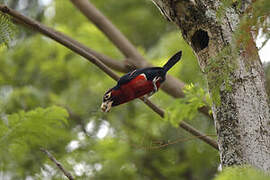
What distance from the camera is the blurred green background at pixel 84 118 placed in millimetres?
2809

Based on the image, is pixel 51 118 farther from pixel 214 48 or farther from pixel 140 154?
pixel 140 154

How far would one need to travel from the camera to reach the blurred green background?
281 centimetres

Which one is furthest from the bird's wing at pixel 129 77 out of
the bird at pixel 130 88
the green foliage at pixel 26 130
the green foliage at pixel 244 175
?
the green foliage at pixel 244 175

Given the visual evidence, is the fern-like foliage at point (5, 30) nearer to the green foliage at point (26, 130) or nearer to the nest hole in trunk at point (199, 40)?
the green foliage at point (26, 130)

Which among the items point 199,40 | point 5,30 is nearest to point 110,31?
point 5,30

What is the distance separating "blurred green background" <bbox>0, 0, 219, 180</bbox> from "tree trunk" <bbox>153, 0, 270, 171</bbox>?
516 mm

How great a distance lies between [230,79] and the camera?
5.86 ft

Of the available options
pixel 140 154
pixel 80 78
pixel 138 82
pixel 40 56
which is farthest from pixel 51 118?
pixel 40 56

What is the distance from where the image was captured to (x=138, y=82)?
7.13 ft

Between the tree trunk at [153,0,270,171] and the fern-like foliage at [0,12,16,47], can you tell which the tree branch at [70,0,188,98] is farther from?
the tree trunk at [153,0,270,171]

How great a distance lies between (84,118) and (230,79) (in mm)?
2338

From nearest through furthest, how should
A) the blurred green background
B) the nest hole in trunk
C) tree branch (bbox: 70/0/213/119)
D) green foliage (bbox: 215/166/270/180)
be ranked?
green foliage (bbox: 215/166/270/180), the nest hole in trunk, the blurred green background, tree branch (bbox: 70/0/213/119)

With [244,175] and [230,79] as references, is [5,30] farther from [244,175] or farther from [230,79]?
[244,175]

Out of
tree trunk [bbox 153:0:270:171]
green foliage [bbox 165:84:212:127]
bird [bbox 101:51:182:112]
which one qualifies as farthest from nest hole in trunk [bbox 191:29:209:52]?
green foliage [bbox 165:84:212:127]
